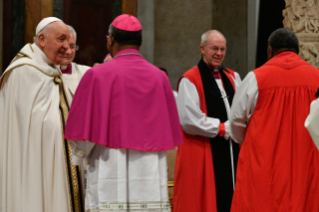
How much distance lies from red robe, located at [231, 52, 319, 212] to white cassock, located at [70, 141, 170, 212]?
940 mm

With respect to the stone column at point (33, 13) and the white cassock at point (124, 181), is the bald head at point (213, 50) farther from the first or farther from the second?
the stone column at point (33, 13)

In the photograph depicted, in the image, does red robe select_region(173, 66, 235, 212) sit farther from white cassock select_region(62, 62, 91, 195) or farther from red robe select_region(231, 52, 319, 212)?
white cassock select_region(62, 62, 91, 195)

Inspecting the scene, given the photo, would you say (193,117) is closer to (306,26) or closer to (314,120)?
(306,26)

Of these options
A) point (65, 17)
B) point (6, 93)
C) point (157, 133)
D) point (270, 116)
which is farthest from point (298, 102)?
point (65, 17)

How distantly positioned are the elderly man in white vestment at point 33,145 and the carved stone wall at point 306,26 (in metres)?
2.66

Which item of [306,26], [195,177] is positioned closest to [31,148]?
[195,177]

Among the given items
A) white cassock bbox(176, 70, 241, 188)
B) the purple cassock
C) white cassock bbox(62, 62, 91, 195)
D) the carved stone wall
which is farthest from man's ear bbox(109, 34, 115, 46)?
the carved stone wall

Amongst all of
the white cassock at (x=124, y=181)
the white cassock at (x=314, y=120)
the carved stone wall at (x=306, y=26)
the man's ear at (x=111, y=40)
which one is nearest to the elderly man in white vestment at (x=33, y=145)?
the white cassock at (x=124, y=181)

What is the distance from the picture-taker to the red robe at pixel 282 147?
3.81 metres

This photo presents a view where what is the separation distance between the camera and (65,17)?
7.22 metres

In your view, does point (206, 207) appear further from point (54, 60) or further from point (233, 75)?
point (54, 60)

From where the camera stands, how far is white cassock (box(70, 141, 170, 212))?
314cm

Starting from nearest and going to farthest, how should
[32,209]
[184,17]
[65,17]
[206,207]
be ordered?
1. [32,209]
2. [206,207]
3. [65,17]
4. [184,17]

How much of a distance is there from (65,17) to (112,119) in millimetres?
4410
